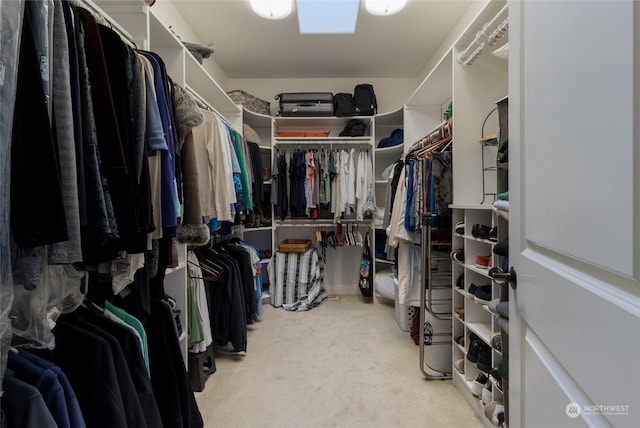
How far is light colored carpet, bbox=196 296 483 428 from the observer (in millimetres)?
1551

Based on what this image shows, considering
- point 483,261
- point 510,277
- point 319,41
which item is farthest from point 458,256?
point 319,41

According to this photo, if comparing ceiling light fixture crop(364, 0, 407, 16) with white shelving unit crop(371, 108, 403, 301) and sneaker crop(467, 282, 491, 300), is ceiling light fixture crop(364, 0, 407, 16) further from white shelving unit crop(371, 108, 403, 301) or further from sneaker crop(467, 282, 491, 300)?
sneaker crop(467, 282, 491, 300)

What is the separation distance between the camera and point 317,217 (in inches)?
135

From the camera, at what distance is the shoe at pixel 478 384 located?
1.57 meters

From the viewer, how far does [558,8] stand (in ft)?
1.88

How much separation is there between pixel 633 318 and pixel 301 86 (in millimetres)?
3734

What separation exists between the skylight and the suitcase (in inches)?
29.8

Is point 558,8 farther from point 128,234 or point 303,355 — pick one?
point 303,355

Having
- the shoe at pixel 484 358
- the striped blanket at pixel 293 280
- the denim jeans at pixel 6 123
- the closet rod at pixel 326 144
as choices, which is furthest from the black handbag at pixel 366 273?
the denim jeans at pixel 6 123

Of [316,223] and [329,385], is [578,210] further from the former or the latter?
[316,223]

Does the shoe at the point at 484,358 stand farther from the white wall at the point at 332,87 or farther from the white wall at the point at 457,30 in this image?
the white wall at the point at 332,87

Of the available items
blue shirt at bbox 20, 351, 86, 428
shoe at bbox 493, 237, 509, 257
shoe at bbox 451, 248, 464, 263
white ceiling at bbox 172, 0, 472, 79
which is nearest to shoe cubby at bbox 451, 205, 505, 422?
shoe at bbox 451, 248, 464, 263

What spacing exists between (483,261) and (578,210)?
120 centimetres

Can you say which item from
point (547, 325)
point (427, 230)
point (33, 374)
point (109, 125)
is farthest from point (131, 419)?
point (427, 230)
